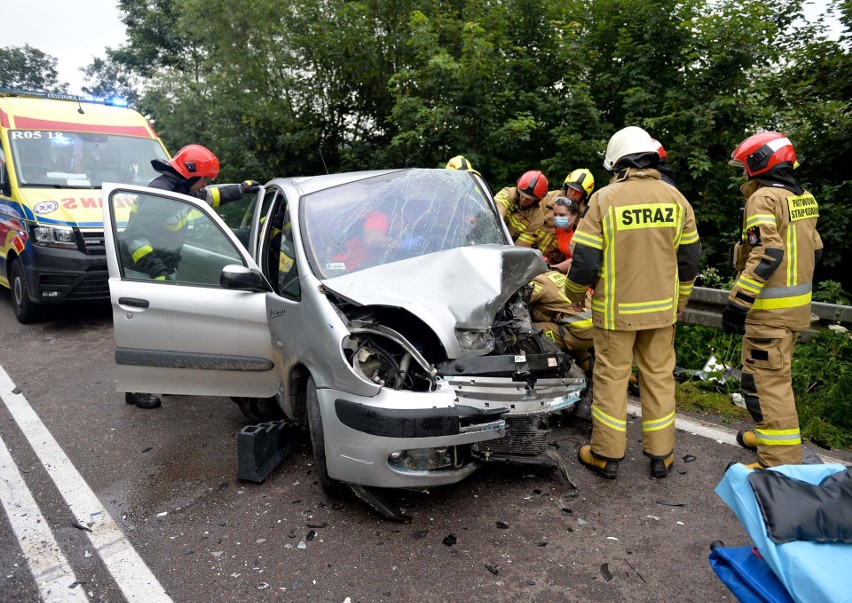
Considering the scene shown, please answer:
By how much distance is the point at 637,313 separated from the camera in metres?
3.40

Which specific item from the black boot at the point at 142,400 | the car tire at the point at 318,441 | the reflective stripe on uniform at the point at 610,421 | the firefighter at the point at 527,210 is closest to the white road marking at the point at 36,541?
the black boot at the point at 142,400

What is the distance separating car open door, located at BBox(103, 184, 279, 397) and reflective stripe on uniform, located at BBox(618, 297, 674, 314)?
2110 mm

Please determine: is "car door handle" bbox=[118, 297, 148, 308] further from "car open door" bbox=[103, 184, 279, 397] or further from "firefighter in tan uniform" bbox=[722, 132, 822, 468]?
"firefighter in tan uniform" bbox=[722, 132, 822, 468]

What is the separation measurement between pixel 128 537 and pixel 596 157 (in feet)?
19.8

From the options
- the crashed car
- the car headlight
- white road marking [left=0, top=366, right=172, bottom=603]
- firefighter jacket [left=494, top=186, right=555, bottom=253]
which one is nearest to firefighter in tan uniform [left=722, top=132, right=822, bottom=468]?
the crashed car

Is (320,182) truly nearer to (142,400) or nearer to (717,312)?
(142,400)

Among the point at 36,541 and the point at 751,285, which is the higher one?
the point at 751,285

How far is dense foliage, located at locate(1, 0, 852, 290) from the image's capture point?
6.07 metres

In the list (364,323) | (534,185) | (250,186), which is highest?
(250,186)

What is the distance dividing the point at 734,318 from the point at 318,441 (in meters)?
2.46

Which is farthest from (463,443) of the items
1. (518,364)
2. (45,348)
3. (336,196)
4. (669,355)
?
(45,348)

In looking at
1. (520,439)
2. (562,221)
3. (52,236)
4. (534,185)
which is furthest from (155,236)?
(534,185)

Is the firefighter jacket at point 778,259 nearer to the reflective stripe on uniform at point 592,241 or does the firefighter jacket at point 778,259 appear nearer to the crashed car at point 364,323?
the reflective stripe on uniform at point 592,241

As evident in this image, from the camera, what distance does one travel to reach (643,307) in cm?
339
